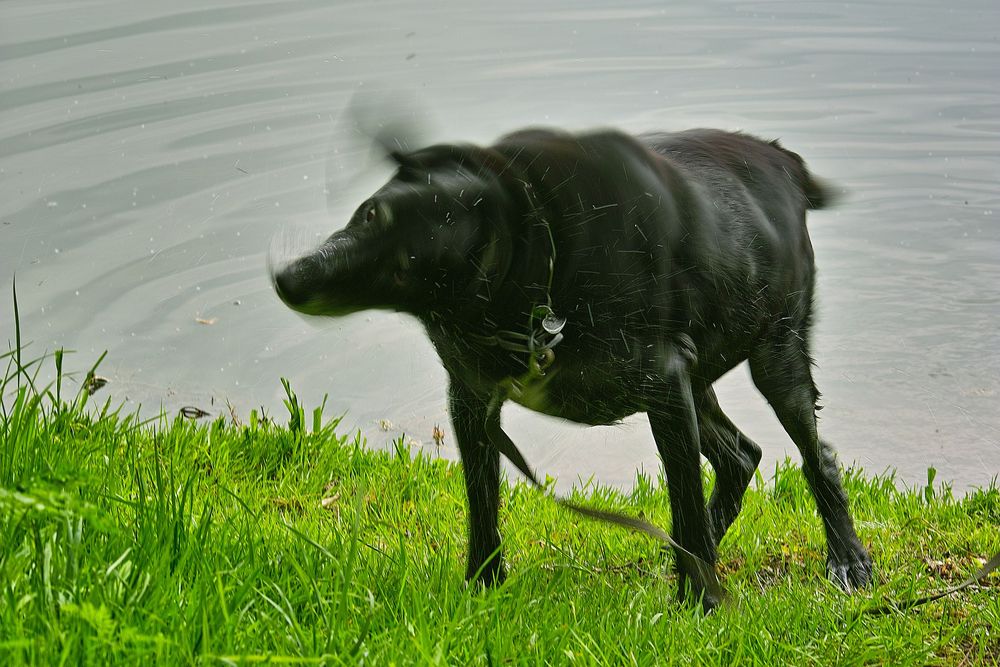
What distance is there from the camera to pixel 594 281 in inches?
140

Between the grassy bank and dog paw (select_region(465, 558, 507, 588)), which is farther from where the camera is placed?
dog paw (select_region(465, 558, 507, 588))

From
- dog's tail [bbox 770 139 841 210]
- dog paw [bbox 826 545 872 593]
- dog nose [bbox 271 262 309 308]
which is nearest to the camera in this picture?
dog nose [bbox 271 262 309 308]

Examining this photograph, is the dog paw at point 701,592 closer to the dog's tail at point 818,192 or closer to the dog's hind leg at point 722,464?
the dog's hind leg at point 722,464

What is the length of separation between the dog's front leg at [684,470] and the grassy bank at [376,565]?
0.13 m

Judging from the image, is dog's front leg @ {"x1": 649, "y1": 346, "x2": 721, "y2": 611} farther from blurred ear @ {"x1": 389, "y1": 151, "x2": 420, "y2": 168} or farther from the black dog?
blurred ear @ {"x1": 389, "y1": 151, "x2": 420, "y2": 168}

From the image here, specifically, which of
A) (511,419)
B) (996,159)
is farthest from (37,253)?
(996,159)

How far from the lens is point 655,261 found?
12.2 feet

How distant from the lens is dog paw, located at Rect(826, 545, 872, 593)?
Answer: 4504 mm

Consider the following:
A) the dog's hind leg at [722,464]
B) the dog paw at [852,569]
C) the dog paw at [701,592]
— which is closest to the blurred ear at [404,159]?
the dog paw at [701,592]

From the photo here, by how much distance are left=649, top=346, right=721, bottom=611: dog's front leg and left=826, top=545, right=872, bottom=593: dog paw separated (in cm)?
79

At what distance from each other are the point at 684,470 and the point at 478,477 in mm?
690

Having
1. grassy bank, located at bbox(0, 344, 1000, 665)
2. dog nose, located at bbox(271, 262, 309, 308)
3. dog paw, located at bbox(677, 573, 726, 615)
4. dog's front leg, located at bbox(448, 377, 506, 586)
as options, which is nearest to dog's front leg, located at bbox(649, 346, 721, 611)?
dog paw, located at bbox(677, 573, 726, 615)

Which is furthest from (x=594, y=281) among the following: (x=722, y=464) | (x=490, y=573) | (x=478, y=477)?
(x=722, y=464)

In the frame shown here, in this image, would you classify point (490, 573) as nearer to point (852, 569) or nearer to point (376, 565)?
point (376, 565)
